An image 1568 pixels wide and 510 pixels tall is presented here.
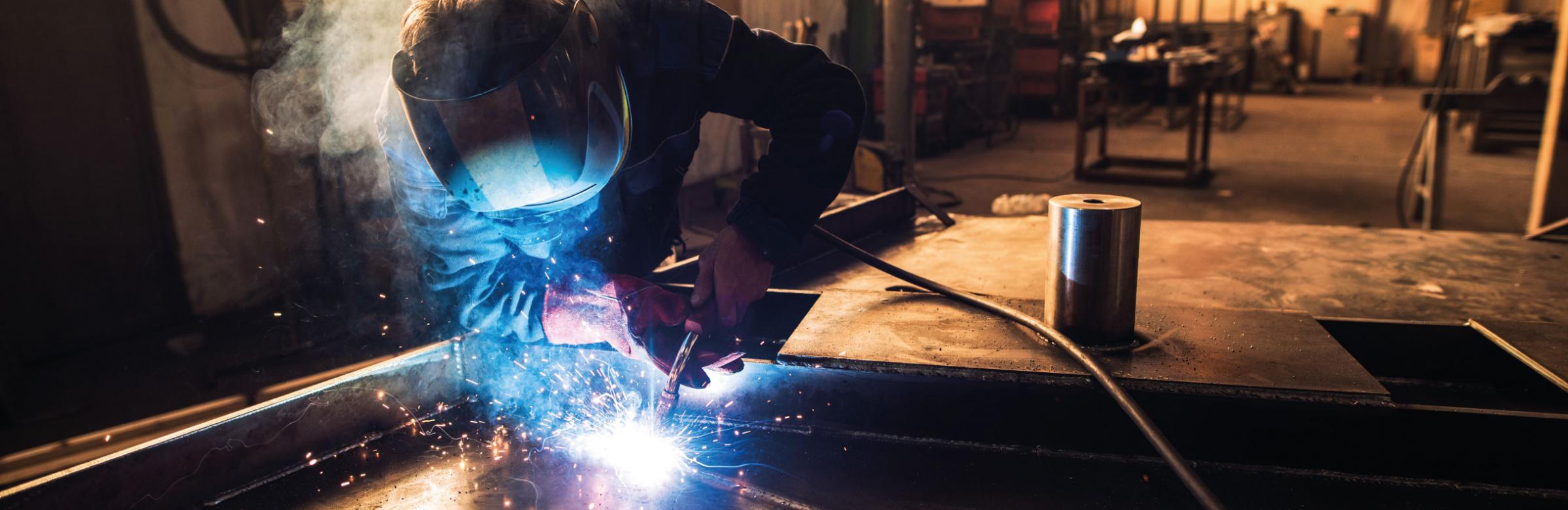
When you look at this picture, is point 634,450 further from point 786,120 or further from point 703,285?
point 786,120

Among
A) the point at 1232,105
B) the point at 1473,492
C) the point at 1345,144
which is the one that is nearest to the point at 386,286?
the point at 1473,492

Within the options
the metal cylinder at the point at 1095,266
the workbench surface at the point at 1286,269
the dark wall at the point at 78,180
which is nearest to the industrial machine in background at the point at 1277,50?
the workbench surface at the point at 1286,269

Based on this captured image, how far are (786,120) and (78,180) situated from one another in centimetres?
310

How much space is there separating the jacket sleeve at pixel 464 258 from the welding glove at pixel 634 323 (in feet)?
0.13

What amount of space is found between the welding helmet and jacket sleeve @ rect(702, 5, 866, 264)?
33 cm

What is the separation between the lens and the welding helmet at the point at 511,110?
1.11 metres

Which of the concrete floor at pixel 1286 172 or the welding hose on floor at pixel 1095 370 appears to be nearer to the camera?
the welding hose on floor at pixel 1095 370

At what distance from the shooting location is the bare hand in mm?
1365

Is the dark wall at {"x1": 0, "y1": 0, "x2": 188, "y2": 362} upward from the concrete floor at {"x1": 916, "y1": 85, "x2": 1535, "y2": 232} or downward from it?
upward

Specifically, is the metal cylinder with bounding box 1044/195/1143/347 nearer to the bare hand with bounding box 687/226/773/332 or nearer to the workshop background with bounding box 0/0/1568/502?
the bare hand with bounding box 687/226/773/332

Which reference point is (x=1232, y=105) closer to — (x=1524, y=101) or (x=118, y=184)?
(x=1524, y=101)

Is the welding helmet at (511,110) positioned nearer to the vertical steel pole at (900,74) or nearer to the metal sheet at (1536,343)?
the metal sheet at (1536,343)

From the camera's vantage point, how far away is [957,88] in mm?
7859

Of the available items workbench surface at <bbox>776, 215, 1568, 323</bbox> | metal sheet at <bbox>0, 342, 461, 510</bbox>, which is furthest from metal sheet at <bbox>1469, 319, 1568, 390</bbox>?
metal sheet at <bbox>0, 342, 461, 510</bbox>
